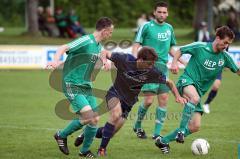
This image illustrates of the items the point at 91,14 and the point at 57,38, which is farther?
the point at 91,14

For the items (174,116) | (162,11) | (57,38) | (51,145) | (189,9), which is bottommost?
(189,9)

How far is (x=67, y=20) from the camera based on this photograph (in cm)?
3494

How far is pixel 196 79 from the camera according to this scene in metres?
10.2

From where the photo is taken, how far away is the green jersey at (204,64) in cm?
1015

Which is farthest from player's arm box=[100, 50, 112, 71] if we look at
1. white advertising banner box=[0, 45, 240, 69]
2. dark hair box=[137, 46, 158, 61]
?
white advertising banner box=[0, 45, 240, 69]

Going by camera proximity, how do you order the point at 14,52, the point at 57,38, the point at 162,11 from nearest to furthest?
the point at 162,11
the point at 14,52
the point at 57,38

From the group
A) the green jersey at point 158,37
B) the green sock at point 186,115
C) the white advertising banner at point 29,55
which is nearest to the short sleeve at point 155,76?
the green sock at point 186,115

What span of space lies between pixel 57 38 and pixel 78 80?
81.0 ft

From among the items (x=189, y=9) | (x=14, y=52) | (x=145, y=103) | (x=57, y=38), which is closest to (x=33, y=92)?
(x=14, y=52)

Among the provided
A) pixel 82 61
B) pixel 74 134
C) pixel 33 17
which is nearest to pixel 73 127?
pixel 82 61

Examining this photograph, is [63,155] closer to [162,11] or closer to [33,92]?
[162,11]

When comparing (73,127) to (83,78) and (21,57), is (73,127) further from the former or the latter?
(21,57)

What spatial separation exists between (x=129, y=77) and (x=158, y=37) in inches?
82.9

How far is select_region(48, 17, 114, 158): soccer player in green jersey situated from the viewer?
9531mm
